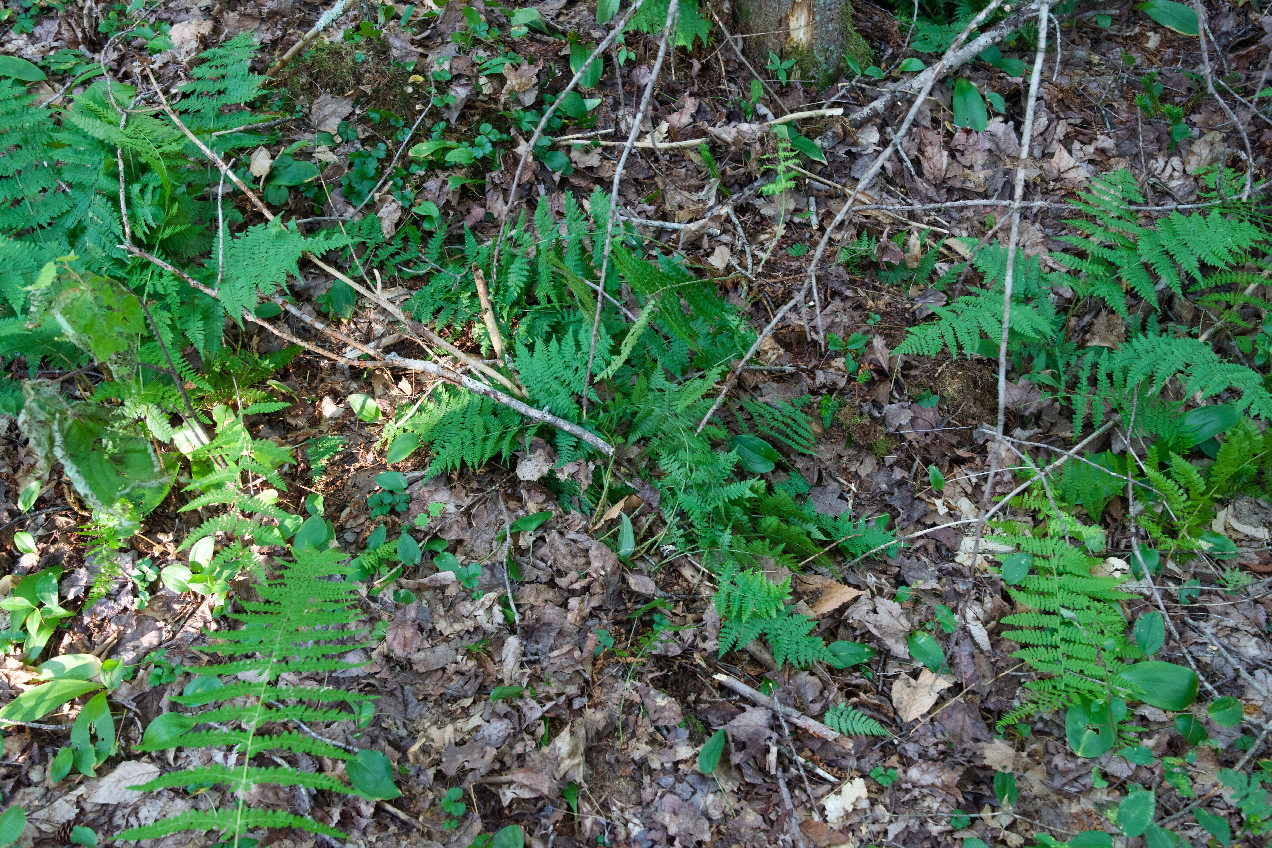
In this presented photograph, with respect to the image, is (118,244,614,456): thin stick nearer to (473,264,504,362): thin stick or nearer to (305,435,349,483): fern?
(473,264,504,362): thin stick

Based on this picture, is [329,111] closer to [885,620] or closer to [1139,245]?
[885,620]

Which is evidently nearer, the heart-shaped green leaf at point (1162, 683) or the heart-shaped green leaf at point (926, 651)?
the heart-shaped green leaf at point (1162, 683)

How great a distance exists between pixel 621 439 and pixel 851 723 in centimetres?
147

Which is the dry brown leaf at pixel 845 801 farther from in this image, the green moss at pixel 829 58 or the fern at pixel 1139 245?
the green moss at pixel 829 58

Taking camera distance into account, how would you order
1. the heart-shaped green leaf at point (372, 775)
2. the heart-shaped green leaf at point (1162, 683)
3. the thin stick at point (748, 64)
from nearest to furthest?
1. the heart-shaped green leaf at point (372, 775)
2. the heart-shaped green leaf at point (1162, 683)
3. the thin stick at point (748, 64)

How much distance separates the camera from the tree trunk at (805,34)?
4039 mm

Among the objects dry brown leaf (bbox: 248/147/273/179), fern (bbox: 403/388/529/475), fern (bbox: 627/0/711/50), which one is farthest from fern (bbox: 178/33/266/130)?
fern (bbox: 627/0/711/50)

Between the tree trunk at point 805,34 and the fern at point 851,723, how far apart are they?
3.50m

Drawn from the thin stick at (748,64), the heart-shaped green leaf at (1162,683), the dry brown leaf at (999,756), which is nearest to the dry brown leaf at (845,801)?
the dry brown leaf at (999,756)

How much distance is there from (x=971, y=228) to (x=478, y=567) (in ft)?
10.6

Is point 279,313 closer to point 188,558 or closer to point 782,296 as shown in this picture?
point 188,558

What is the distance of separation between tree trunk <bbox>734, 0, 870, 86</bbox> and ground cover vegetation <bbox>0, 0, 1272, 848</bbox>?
0.11 meters

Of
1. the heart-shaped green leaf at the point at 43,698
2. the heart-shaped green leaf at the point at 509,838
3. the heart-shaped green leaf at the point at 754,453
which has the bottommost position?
the heart-shaped green leaf at the point at 509,838

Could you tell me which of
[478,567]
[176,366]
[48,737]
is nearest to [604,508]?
[478,567]
